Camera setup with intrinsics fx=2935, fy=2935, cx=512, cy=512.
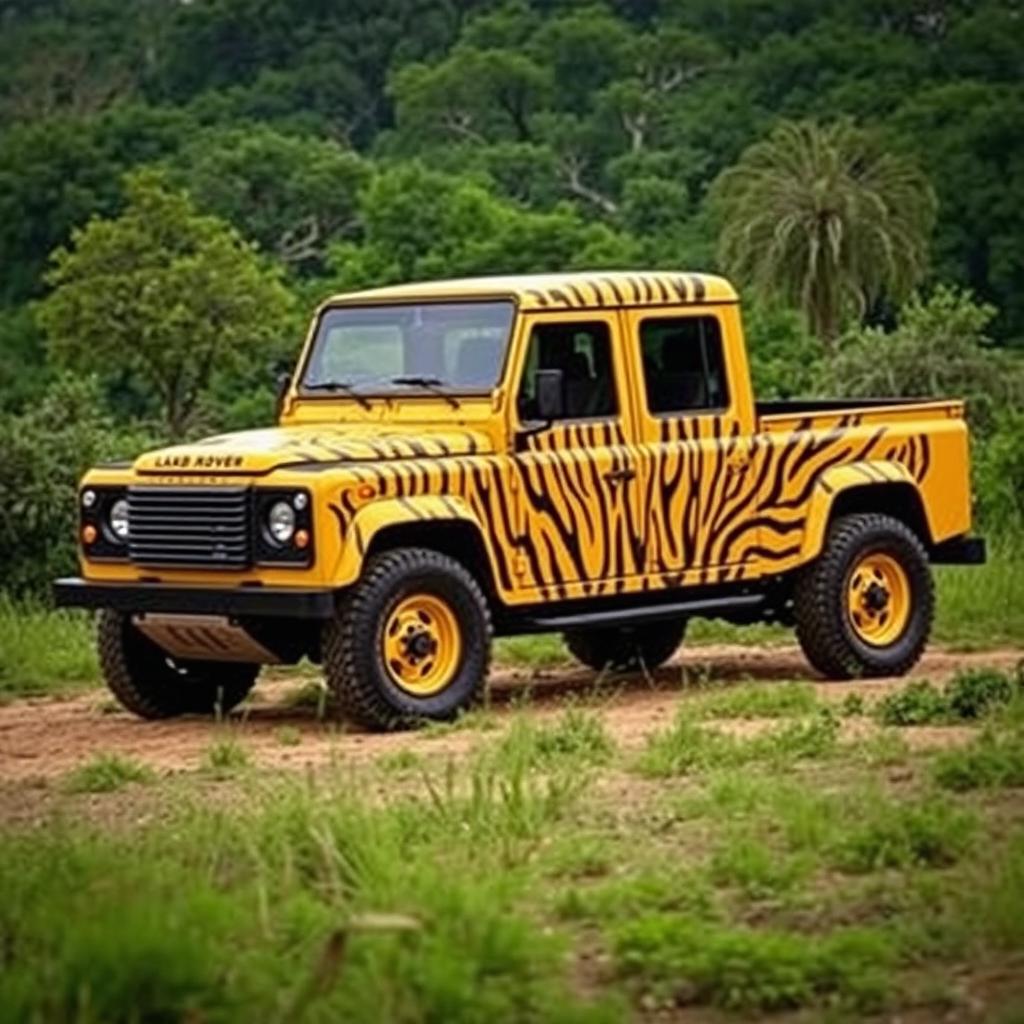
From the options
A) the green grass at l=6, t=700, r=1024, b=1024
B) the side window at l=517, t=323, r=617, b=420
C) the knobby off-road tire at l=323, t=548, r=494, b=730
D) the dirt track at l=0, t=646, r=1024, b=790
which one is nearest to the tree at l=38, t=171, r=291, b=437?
the dirt track at l=0, t=646, r=1024, b=790

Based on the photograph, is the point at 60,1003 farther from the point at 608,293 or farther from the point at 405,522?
the point at 608,293

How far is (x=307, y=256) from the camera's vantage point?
70.9 meters

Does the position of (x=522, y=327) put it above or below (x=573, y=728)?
A: above

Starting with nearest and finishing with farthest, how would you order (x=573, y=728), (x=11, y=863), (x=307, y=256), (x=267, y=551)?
(x=11, y=863)
(x=573, y=728)
(x=267, y=551)
(x=307, y=256)

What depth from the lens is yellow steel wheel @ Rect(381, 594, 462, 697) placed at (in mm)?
12719

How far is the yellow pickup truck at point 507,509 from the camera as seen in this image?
12.6 metres

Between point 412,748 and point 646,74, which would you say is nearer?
point 412,748

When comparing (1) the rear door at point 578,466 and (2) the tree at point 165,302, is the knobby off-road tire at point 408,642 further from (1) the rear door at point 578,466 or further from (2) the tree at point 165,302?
(2) the tree at point 165,302

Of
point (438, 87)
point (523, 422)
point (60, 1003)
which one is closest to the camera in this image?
point (60, 1003)

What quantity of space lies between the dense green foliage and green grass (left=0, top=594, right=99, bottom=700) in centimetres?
672

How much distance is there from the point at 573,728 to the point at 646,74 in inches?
2900

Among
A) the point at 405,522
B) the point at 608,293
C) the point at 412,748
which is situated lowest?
the point at 412,748

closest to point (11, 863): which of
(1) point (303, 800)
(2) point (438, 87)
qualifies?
(1) point (303, 800)

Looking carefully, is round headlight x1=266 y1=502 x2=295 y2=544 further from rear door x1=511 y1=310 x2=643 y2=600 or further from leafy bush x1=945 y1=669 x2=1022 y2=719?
leafy bush x1=945 y1=669 x2=1022 y2=719
